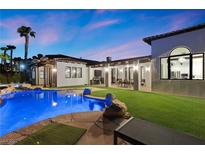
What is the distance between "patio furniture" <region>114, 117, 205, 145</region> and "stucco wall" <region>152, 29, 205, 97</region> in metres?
7.01

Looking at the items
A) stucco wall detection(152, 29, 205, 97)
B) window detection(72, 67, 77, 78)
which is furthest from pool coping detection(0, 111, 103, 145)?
window detection(72, 67, 77, 78)

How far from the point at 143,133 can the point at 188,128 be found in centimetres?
204

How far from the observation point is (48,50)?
21.9m

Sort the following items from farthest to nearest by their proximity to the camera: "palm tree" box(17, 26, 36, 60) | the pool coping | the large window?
"palm tree" box(17, 26, 36, 60)
the large window
the pool coping

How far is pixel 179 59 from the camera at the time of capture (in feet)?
33.0

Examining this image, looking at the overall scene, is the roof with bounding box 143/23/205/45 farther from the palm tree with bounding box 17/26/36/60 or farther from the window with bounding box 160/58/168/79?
the palm tree with bounding box 17/26/36/60

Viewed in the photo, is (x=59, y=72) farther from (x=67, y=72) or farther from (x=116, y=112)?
(x=116, y=112)

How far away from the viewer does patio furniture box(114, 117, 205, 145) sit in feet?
9.37

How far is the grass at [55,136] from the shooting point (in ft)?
12.2

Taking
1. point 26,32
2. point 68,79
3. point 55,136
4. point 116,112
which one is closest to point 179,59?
point 116,112

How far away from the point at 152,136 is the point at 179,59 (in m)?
8.38
